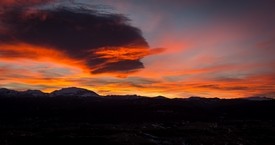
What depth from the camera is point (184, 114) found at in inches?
6437

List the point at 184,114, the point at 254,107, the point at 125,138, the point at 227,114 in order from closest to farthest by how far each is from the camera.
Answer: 1. the point at 125,138
2. the point at 184,114
3. the point at 227,114
4. the point at 254,107

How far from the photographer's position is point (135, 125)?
4751 inches

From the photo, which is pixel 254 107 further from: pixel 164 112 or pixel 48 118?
pixel 48 118

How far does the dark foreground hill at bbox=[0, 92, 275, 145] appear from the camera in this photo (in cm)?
7825

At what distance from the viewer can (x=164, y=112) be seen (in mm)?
166250

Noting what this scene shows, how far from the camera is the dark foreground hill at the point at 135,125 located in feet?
257

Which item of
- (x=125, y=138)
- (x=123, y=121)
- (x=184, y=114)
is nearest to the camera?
(x=125, y=138)

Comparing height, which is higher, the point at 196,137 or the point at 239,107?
the point at 239,107

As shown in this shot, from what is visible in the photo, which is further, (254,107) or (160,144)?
(254,107)

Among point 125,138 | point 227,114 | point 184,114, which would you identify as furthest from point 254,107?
point 125,138

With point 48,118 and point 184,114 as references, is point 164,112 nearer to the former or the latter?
point 184,114

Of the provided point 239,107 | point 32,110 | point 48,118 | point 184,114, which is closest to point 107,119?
point 48,118

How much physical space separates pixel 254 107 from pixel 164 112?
58433 millimetres

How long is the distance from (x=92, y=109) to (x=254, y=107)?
86.1 meters
